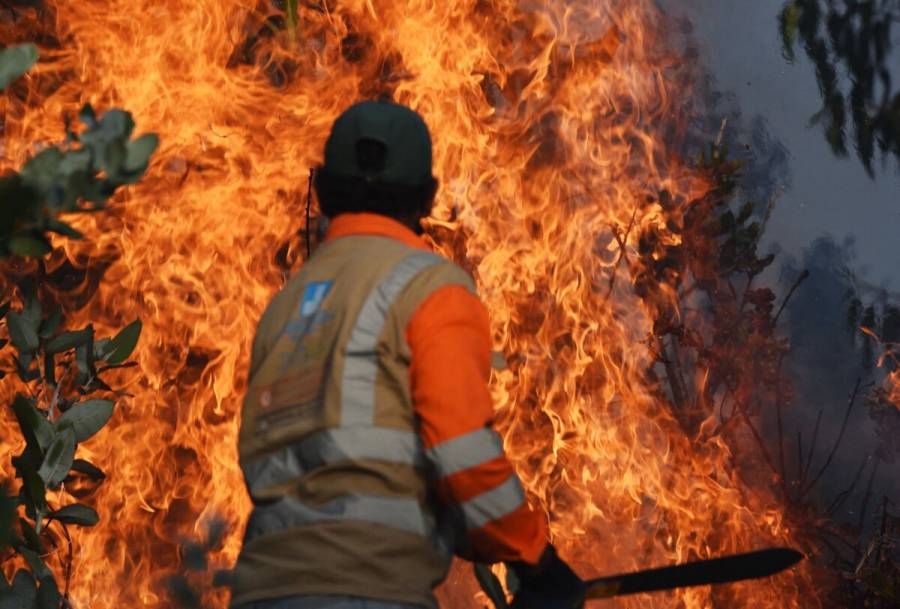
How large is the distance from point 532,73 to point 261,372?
4.09 meters

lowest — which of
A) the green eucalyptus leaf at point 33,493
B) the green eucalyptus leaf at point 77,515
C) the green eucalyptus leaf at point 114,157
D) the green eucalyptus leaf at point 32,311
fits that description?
the green eucalyptus leaf at point 77,515

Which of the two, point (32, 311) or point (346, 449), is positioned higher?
point (346, 449)

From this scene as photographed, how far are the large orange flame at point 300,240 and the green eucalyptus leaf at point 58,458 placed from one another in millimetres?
1845

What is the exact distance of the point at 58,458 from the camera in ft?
14.3

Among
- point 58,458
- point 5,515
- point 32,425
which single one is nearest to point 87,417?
point 58,458

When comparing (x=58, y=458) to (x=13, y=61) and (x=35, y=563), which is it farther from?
(x=13, y=61)

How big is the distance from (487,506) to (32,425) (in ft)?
6.64

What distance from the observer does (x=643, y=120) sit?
738 centimetres

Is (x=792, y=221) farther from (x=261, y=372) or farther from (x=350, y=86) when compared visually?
(x=261, y=372)

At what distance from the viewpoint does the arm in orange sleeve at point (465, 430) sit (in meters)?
2.71

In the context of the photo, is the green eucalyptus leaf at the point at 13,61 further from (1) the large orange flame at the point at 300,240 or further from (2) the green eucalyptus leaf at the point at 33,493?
(1) the large orange flame at the point at 300,240

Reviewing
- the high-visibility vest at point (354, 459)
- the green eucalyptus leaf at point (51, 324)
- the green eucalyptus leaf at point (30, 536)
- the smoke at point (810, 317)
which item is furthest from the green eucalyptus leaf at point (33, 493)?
the smoke at point (810, 317)

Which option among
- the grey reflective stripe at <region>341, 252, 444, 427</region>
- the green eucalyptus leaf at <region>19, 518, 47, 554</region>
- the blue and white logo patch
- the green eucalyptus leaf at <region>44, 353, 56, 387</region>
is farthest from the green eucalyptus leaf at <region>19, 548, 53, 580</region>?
the grey reflective stripe at <region>341, 252, 444, 427</region>

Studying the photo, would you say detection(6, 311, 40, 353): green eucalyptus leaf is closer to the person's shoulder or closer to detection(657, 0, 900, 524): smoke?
the person's shoulder
